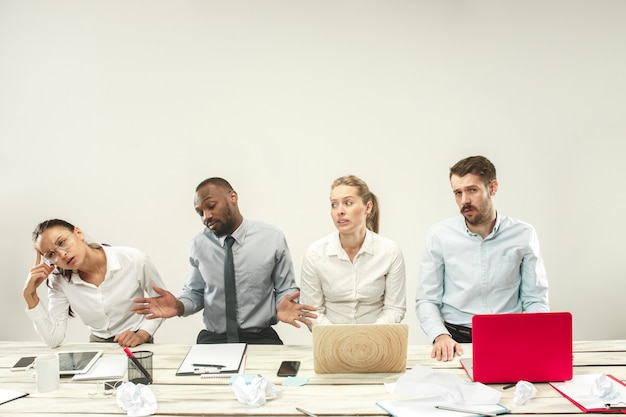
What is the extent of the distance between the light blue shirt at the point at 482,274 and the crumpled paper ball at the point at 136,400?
138cm

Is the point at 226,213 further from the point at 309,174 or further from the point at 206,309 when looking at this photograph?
the point at 309,174

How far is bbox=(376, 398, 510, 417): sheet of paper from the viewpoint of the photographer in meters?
1.55

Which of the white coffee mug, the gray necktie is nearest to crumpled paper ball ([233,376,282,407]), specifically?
the white coffee mug

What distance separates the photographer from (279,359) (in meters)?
2.12

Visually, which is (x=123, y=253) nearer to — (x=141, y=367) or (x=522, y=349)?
(x=141, y=367)

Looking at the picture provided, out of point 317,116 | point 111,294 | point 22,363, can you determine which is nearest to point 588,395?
point 22,363

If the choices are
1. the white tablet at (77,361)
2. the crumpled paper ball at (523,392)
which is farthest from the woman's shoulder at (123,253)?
the crumpled paper ball at (523,392)

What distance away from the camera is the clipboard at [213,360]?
194cm

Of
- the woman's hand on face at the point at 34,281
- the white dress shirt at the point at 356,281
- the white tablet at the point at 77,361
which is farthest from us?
the white dress shirt at the point at 356,281

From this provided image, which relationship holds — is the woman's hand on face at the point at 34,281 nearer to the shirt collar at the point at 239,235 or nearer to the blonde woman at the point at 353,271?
the shirt collar at the point at 239,235

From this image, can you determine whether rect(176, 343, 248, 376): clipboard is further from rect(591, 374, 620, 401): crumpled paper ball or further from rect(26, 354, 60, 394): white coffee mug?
rect(591, 374, 620, 401): crumpled paper ball

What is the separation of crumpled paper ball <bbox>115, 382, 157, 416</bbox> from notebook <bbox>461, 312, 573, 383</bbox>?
3.37 ft

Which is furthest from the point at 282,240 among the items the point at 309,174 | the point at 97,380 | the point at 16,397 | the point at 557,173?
the point at 557,173

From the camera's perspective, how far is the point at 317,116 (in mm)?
3770
